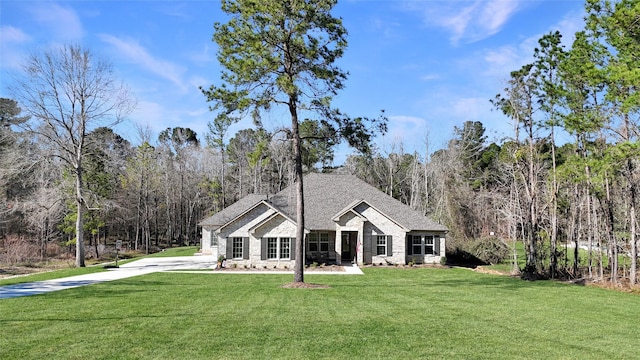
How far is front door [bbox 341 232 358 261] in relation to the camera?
3031 centimetres

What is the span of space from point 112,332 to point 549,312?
10553 mm

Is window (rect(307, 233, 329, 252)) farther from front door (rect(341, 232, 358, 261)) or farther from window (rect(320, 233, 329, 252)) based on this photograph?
front door (rect(341, 232, 358, 261))

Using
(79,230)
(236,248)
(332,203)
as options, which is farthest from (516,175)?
(79,230)

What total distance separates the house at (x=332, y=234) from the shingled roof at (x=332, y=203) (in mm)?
66

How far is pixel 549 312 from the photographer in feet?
39.9

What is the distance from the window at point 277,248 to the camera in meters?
28.1

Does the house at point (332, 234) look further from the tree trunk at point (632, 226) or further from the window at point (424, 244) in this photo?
the tree trunk at point (632, 226)

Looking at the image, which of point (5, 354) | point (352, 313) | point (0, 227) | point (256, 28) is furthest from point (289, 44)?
point (0, 227)

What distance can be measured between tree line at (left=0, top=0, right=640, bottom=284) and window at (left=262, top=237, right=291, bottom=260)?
4.10 metres

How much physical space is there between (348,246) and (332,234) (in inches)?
75.4

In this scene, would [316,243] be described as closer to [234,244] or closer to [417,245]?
[234,244]

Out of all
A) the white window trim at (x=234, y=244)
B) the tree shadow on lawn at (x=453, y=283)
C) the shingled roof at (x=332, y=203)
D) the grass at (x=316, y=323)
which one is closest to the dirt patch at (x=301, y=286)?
the tree shadow on lawn at (x=453, y=283)

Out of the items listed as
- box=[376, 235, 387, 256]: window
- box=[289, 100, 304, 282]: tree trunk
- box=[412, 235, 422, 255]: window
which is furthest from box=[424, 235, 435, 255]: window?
box=[289, 100, 304, 282]: tree trunk

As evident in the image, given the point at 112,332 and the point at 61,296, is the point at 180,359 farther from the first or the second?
the point at 61,296
